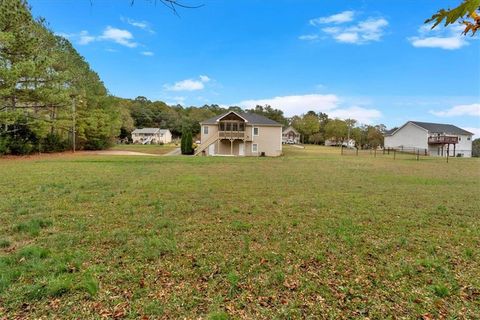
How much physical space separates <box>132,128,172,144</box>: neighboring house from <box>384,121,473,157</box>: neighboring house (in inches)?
1970

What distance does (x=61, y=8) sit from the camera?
307 centimetres

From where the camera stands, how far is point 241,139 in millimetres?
30375

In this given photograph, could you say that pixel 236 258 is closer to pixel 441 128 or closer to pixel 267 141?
pixel 267 141

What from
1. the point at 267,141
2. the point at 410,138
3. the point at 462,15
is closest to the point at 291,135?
the point at 410,138

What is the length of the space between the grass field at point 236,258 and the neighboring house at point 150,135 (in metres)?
60.9

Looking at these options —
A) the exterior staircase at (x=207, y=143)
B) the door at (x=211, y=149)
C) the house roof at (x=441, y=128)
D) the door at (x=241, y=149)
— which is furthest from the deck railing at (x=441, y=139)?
the door at (x=211, y=149)

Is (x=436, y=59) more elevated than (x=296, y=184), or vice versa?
(x=436, y=59)

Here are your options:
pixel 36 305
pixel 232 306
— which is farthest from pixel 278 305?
pixel 36 305

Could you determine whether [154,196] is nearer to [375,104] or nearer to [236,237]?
[236,237]

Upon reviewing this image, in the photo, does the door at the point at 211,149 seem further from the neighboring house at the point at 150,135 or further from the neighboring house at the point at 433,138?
the neighboring house at the point at 150,135

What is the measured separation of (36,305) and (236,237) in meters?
2.74

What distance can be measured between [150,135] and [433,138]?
190 ft

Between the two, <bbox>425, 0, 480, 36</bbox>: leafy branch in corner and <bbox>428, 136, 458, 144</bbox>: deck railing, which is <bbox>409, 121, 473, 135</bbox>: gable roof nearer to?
<bbox>428, 136, 458, 144</bbox>: deck railing

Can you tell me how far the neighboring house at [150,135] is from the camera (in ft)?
217
